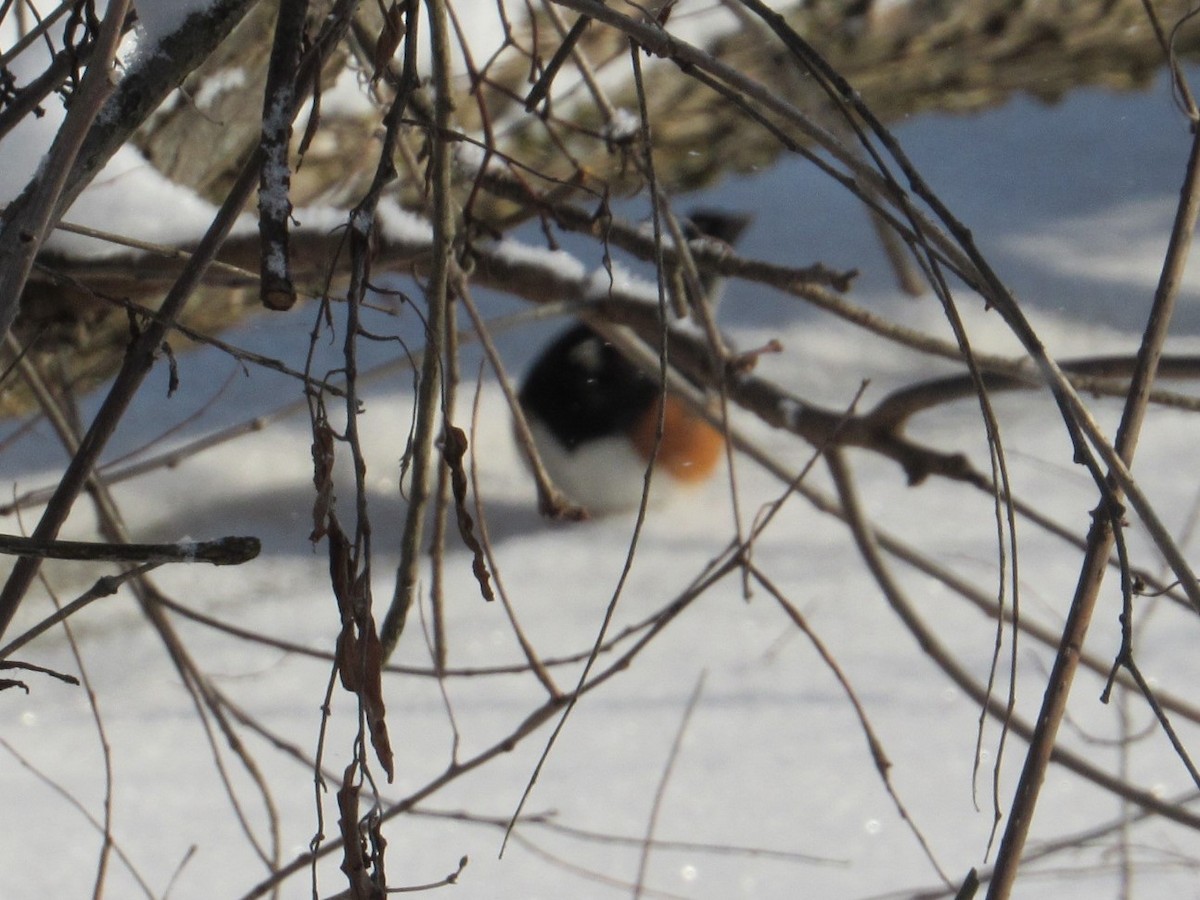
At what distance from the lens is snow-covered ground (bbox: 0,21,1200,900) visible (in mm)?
1141

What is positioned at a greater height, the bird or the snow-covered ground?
the bird

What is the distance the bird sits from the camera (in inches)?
90.9

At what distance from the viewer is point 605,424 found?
2408mm

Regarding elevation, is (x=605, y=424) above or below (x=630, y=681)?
above

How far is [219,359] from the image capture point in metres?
2.50

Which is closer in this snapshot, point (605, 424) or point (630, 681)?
point (630, 681)

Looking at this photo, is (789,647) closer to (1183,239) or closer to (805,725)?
(805,725)

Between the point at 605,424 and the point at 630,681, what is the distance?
0.94 metres

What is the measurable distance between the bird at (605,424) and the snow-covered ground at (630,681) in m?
0.09

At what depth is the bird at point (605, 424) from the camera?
231 cm

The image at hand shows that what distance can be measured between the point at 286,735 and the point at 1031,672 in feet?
3.01

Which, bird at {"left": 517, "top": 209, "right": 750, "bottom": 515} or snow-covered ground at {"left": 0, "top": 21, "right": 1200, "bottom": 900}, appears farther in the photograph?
bird at {"left": 517, "top": 209, "right": 750, "bottom": 515}

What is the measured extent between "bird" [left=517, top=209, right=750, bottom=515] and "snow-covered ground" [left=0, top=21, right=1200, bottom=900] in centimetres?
9

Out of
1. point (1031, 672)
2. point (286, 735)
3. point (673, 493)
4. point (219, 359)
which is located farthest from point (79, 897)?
point (219, 359)
